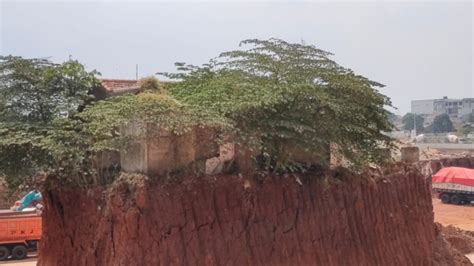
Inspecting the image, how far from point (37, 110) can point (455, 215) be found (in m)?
30.6

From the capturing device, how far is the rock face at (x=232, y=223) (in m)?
11.2

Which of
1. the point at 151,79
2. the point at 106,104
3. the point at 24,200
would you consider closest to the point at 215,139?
the point at 106,104

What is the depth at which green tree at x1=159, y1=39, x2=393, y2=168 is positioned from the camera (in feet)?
41.0

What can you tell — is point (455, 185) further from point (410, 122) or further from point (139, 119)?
point (410, 122)

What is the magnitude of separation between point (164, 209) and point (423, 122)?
123534 millimetres

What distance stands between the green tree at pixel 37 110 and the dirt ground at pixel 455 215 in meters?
25.6

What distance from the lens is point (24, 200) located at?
26906 millimetres

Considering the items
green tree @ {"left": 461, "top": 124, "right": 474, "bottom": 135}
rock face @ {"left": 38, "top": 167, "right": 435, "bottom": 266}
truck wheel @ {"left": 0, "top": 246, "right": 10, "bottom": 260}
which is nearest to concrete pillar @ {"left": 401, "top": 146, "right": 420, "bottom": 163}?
rock face @ {"left": 38, "top": 167, "right": 435, "bottom": 266}

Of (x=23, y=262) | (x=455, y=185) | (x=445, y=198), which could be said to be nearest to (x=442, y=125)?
(x=445, y=198)

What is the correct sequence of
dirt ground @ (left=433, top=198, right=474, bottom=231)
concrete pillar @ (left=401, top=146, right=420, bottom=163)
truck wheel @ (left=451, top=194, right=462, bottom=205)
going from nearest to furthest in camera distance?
concrete pillar @ (left=401, top=146, right=420, bottom=163), dirt ground @ (left=433, top=198, right=474, bottom=231), truck wheel @ (left=451, top=194, right=462, bottom=205)

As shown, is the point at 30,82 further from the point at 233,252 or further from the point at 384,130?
the point at 384,130

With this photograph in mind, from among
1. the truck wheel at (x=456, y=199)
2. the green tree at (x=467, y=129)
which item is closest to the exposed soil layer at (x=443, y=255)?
the truck wheel at (x=456, y=199)

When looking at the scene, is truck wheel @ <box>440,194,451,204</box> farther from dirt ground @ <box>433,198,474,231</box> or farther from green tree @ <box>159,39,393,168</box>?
green tree @ <box>159,39,393,168</box>

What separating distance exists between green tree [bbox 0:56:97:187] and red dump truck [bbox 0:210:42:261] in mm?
12412
